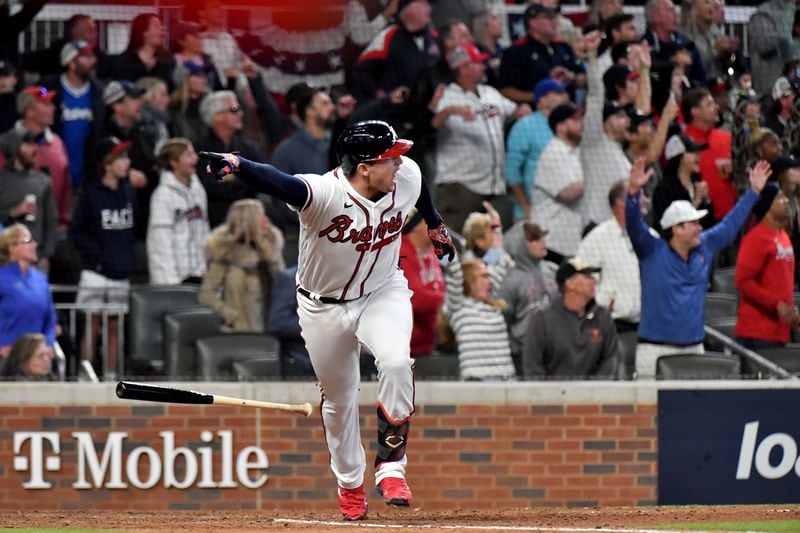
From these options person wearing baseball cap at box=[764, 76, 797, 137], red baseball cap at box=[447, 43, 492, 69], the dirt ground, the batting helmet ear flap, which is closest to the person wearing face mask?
the dirt ground

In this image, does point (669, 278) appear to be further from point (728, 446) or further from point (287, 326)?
point (287, 326)

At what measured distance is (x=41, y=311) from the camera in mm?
8836

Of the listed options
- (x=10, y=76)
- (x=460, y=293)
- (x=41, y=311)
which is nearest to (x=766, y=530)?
(x=460, y=293)

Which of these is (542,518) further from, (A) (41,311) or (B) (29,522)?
(A) (41,311)

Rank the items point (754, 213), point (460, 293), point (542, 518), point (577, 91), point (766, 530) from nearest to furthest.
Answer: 1. point (766, 530)
2. point (542, 518)
3. point (460, 293)
4. point (754, 213)
5. point (577, 91)

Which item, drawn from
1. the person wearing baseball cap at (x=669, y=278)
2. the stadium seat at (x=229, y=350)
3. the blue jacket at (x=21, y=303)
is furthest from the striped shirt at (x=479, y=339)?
the blue jacket at (x=21, y=303)

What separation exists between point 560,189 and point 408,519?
13.2ft

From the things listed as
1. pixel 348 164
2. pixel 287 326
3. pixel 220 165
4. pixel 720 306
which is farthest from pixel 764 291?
pixel 220 165

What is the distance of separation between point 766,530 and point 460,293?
3.04 metres

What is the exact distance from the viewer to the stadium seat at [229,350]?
891 centimetres

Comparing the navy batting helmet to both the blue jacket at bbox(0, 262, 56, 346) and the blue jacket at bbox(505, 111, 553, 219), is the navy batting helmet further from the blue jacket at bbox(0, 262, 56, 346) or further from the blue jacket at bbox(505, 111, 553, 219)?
the blue jacket at bbox(505, 111, 553, 219)

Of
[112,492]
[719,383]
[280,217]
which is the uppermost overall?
[280,217]

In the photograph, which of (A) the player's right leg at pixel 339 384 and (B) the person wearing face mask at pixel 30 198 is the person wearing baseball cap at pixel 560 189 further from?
(A) the player's right leg at pixel 339 384

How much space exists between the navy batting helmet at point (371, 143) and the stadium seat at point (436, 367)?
112 inches
